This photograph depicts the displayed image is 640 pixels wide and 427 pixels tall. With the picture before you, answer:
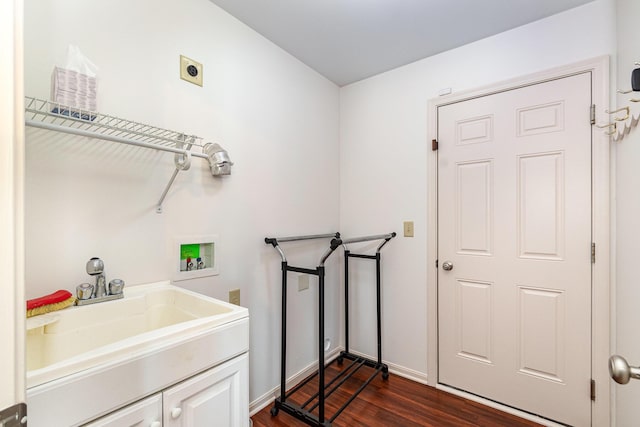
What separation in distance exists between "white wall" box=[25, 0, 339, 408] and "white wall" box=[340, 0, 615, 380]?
12.2 inches

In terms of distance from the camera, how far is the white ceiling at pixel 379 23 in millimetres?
1647

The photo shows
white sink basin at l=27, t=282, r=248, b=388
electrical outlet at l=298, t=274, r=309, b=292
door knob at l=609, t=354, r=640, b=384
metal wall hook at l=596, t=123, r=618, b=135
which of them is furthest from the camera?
electrical outlet at l=298, t=274, r=309, b=292

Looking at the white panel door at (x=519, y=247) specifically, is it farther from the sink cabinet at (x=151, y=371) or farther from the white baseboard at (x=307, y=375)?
the sink cabinet at (x=151, y=371)

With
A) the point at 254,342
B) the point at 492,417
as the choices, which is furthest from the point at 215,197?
the point at 492,417

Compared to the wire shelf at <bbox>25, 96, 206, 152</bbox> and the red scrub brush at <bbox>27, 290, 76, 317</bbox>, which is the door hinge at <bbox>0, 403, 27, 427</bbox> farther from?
the wire shelf at <bbox>25, 96, 206, 152</bbox>

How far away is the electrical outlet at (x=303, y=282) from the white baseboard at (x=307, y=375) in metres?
0.61

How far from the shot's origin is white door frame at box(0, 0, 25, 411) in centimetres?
39

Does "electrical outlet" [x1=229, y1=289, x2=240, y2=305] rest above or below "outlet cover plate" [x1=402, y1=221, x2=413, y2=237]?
below

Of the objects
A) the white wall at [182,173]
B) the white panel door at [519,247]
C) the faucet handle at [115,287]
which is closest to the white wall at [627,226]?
the white panel door at [519,247]

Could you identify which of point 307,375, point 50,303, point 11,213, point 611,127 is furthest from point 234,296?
point 611,127

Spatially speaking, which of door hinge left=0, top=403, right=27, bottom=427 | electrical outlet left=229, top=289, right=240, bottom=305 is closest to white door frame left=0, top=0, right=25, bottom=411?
door hinge left=0, top=403, right=27, bottom=427

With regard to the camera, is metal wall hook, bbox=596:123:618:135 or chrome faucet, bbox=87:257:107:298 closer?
chrome faucet, bbox=87:257:107:298

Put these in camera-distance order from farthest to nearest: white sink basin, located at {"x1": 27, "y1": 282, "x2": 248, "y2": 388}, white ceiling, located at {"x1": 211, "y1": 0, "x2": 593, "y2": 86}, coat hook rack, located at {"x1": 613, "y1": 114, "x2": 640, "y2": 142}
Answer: white ceiling, located at {"x1": 211, "y1": 0, "x2": 593, "y2": 86} → coat hook rack, located at {"x1": 613, "y1": 114, "x2": 640, "y2": 142} → white sink basin, located at {"x1": 27, "y1": 282, "x2": 248, "y2": 388}

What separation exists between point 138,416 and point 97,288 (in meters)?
0.56
